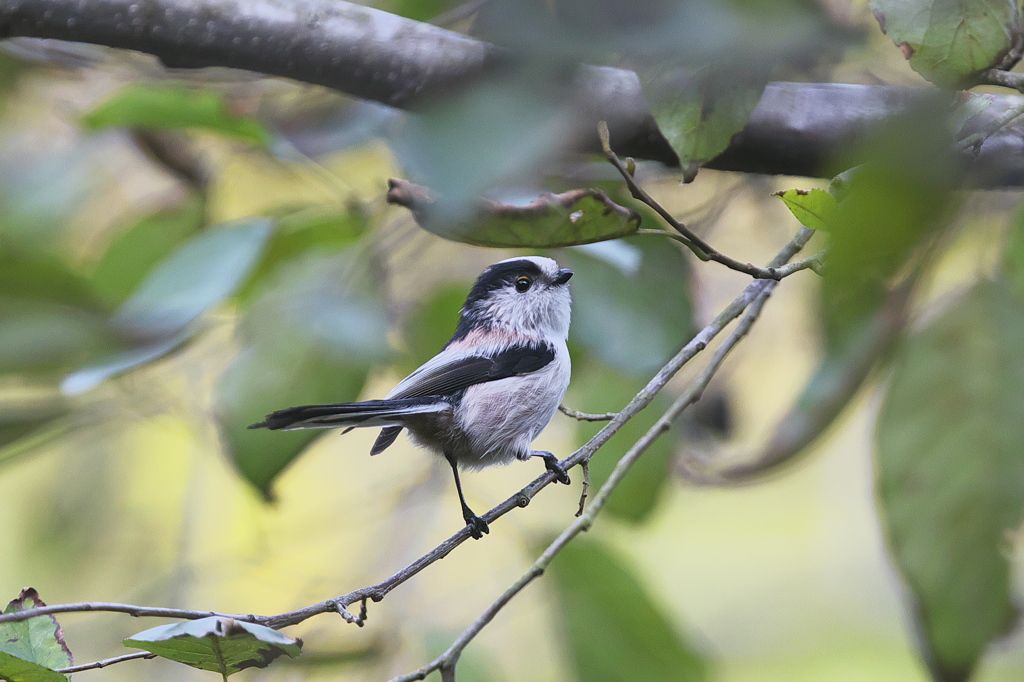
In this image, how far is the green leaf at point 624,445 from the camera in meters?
1.11

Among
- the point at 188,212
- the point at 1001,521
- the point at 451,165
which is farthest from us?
the point at 188,212

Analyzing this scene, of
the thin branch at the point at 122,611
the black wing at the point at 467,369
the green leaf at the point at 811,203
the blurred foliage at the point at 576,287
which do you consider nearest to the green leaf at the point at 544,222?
the blurred foliage at the point at 576,287

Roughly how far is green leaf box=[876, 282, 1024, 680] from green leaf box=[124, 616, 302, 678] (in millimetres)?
636

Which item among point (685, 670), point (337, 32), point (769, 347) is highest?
point (337, 32)

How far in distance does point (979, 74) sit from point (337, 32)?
71 centimetres

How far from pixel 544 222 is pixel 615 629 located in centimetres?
80

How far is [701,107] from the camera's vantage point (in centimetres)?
61

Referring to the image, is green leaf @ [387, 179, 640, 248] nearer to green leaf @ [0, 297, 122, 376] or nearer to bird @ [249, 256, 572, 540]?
bird @ [249, 256, 572, 540]

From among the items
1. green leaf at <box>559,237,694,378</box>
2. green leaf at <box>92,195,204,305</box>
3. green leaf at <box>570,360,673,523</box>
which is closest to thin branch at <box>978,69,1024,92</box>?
green leaf at <box>559,237,694,378</box>

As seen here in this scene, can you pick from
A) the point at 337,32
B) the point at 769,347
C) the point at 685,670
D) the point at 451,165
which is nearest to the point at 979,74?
the point at 451,165

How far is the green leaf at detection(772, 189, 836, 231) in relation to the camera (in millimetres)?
564

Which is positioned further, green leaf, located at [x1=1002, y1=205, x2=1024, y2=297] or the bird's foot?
green leaf, located at [x1=1002, y1=205, x2=1024, y2=297]

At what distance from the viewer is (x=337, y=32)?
955 mm

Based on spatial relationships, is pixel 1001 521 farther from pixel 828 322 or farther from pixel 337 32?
pixel 337 32
